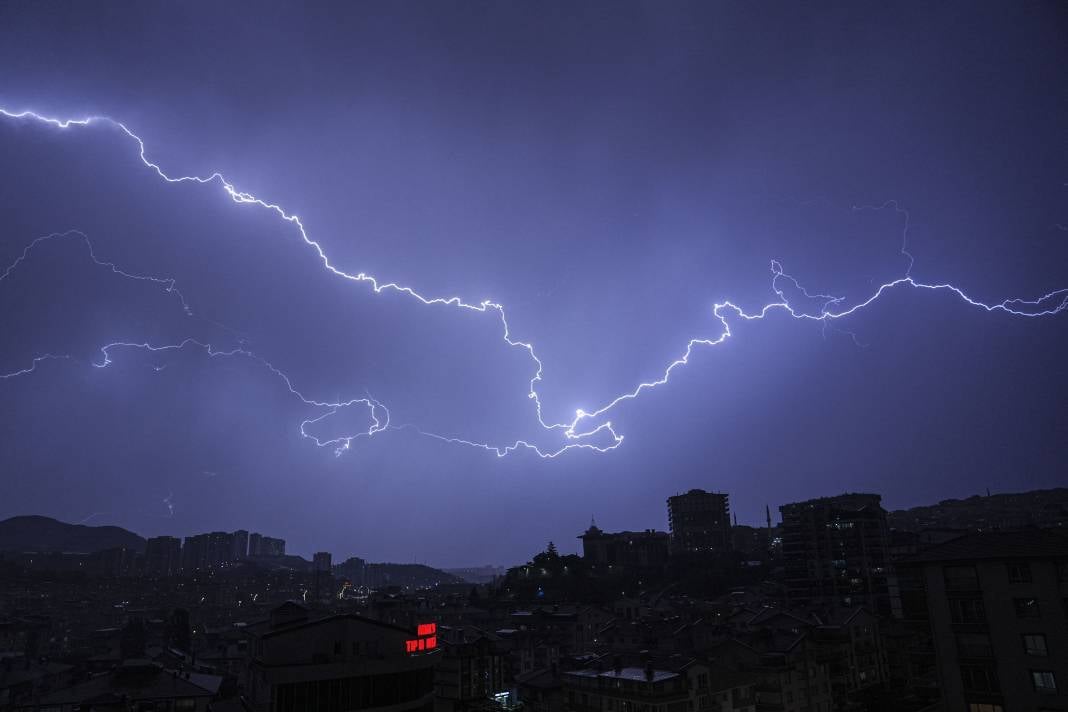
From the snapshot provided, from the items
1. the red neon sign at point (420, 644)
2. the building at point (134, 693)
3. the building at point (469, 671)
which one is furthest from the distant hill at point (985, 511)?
the building at point (134, 693)

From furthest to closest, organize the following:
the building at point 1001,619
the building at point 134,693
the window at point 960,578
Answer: the building at point 134,693 < the window at point 960,578 < the building at point 1001,619

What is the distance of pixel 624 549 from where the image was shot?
4665 inches

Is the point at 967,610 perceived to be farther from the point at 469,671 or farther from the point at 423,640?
the point at 469,671

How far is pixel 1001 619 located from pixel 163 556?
205 metres

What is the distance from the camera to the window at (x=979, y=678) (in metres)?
22.3

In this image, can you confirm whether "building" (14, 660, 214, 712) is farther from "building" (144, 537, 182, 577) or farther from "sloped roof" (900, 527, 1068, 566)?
"building" (144, 537, 182, 577)

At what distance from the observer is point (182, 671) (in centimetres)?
3606

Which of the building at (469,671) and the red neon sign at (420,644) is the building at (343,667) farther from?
the building at (469,671)

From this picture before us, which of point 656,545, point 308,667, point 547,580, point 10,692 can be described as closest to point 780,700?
point 308,667

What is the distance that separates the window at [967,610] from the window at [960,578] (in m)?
0.45

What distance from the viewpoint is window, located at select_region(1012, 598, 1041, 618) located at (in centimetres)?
2175

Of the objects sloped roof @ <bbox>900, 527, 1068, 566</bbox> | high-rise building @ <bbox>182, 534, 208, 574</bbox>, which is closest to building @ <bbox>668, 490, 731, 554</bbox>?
sloped roof @ <bbox>900, 527, 1068, 566</bbox>

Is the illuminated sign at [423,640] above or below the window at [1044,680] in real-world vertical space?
above

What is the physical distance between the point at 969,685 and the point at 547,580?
6938cm
